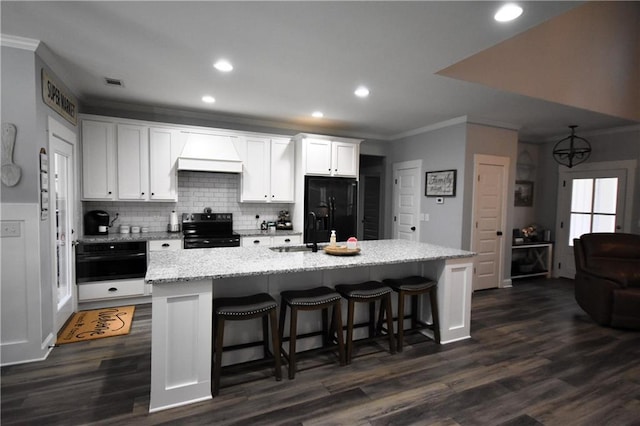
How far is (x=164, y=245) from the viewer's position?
416 centimetres

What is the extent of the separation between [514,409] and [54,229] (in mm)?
4026

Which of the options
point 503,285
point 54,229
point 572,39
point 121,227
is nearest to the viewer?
point 54,229

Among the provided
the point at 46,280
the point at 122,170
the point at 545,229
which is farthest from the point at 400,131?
the point at 46,280

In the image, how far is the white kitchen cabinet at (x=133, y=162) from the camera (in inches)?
163

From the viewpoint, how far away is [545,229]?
6.25 m

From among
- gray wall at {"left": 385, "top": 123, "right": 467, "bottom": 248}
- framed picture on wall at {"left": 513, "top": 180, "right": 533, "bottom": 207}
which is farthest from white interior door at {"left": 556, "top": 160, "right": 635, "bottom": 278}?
gray wall at {"left": 385, "top": 123, "right": 467, "bottom": 248}

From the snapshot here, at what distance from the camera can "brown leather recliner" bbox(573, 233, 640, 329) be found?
350cm

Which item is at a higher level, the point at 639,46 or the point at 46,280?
the point at 639,46

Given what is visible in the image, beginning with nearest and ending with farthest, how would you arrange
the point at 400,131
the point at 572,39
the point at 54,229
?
the point at 54,229
the point at 572,39
the point at 400,131

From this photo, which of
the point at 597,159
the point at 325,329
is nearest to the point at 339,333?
the point at 325,329

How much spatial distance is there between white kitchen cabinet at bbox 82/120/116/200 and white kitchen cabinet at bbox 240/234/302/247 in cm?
176

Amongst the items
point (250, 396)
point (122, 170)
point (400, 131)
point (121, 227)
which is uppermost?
point (400, 131)

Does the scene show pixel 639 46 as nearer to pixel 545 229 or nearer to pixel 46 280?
pixel 545 229

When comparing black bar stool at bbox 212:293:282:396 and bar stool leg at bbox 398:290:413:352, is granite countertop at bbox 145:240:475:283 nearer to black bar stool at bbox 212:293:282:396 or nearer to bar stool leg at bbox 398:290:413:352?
black bar stool at bbox 212:293:282:396
